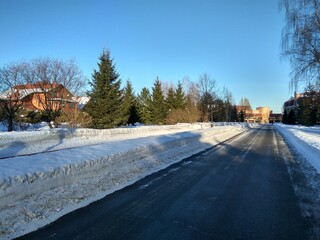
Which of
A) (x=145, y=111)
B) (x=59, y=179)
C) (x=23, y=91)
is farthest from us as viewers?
(x=145, y=111)

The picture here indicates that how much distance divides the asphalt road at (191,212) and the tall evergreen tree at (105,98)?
2497cm

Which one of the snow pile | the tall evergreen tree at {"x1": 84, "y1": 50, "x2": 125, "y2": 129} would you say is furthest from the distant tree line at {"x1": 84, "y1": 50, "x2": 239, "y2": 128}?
the snow pile

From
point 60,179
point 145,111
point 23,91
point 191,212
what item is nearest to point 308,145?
point 191,212

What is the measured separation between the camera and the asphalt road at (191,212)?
4.83m

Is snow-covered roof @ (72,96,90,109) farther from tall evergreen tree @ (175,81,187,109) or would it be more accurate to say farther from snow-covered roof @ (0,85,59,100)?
tall evergreen tree @ (175,81,187,109)

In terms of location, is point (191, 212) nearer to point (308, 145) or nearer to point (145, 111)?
point (308, 145)

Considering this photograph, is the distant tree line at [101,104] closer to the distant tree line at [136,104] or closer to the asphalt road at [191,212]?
the distant tree line at [136,104]

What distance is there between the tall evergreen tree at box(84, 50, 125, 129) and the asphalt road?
983 inches

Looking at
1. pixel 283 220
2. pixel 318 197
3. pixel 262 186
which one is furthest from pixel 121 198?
pixel 318 197

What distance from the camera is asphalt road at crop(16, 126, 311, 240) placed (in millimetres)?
4832

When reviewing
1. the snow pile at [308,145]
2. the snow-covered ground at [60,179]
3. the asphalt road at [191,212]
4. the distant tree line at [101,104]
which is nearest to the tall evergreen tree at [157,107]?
the distant tree line at [101,104]

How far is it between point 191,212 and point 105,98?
29.3m

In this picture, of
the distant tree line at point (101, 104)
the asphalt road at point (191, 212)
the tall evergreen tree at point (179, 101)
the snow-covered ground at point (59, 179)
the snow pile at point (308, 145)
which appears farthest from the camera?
the tall evergreen tree at point (179, 101)

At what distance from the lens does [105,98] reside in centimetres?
3422
